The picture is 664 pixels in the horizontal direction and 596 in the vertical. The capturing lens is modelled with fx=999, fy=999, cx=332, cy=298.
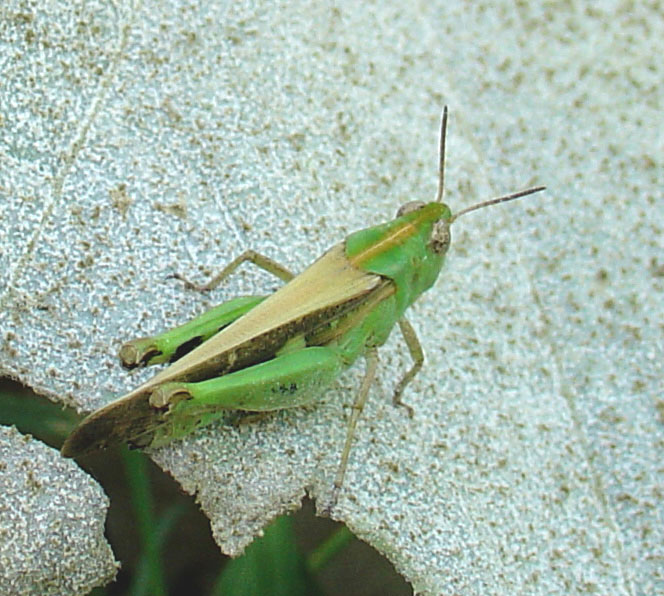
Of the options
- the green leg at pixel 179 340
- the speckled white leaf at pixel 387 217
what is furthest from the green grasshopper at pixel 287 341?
the speckled white leaf at pixel 387 217

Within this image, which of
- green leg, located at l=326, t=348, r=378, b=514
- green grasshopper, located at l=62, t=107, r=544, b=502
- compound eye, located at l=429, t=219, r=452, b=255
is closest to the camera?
green grasshopper, located at l=62, t=107, r=544, b=502

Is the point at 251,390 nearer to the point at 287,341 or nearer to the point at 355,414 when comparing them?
the point at 287,341

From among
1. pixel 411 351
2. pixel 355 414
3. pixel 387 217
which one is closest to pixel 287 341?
pixel 355 414

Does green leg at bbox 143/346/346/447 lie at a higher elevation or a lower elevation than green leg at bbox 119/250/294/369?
lower

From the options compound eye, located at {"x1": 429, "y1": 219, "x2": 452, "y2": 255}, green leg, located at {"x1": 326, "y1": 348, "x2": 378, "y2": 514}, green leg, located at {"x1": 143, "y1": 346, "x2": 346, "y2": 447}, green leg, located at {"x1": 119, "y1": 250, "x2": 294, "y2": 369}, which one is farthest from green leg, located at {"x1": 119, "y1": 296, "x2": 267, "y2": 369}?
compound eye, located at {"x1": 429, "y1": 219, "x2": 452, "y2": 255}

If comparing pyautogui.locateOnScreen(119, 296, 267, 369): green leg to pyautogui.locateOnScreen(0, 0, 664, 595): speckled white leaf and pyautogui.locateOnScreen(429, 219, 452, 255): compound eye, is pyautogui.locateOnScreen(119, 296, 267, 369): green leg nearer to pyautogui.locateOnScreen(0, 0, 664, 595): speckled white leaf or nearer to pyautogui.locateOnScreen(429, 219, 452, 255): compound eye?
pyautogui.locateOnScreen(0, 0, 664, 595): speckled white leaf

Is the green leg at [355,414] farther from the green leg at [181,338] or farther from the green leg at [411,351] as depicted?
A: the green leg at [181,338]

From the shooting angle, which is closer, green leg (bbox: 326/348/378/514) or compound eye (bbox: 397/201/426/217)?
green leg (bbox: 326/348/378/514)
